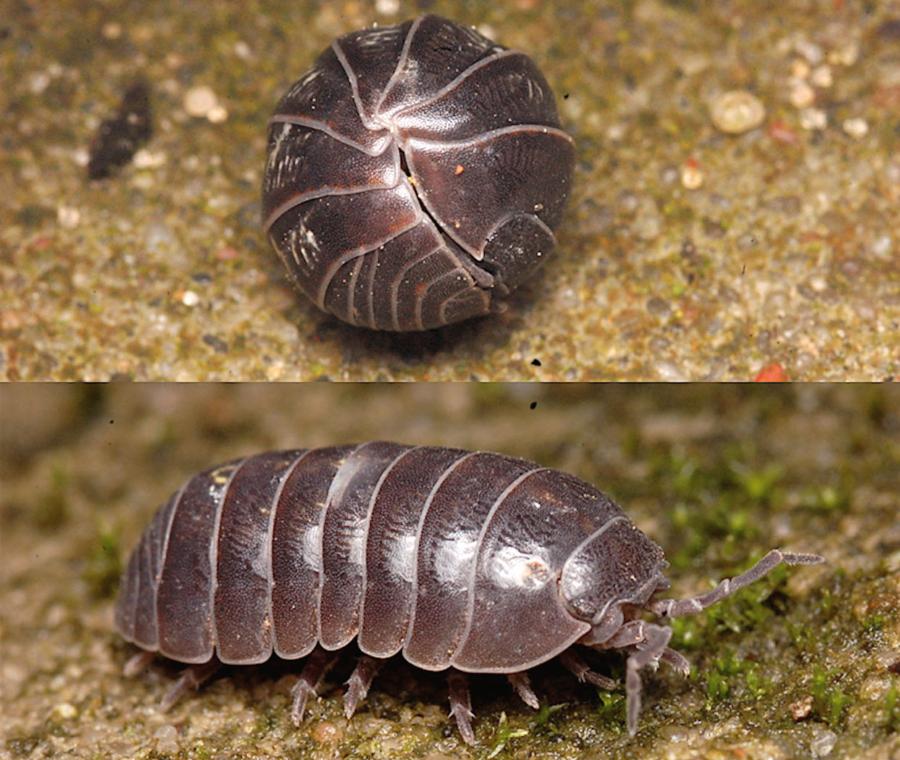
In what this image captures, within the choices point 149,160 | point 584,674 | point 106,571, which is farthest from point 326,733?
point 149,160

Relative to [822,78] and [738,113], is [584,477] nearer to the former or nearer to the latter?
[738,113]

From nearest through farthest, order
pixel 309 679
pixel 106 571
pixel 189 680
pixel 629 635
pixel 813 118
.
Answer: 1. pixel 629 635
2. pixel 309 679
3. pixel 189 680
4. pixel 106 571
5. pixel 813 118

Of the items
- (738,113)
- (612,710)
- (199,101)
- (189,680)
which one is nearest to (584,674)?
(612,710)

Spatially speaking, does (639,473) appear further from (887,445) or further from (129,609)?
(129,609)

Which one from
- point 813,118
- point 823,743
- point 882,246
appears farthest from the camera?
point 813,118

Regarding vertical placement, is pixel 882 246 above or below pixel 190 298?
above

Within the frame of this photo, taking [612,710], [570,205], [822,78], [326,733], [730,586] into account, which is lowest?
[326,733]

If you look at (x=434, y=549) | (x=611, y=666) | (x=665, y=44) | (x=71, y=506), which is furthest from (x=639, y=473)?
(x=71, y=506)

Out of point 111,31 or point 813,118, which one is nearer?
point 813,118
